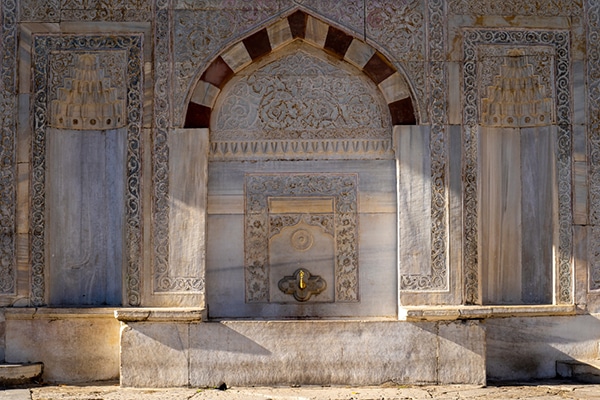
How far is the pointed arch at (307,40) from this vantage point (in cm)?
771

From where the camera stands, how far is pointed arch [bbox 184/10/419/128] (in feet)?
25.3

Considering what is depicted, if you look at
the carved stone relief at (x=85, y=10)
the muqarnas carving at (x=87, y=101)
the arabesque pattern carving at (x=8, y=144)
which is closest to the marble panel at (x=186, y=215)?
the muqarnas carving at (x=87, y=101)

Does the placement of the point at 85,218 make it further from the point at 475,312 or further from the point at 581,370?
the point at 581,370

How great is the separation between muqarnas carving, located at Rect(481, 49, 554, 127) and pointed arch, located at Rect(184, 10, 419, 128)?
697mm

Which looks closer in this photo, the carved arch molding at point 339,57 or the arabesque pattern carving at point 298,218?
the carved arch molding at point 339,57

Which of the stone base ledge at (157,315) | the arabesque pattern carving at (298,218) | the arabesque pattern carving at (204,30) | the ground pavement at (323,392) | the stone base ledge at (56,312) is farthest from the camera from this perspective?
the arabesque pattern carving at (298,218)

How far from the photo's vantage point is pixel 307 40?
7.78m

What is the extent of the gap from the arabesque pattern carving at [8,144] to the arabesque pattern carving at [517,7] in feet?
12.3

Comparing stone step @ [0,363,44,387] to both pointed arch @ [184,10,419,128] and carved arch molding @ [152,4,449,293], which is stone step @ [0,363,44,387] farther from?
pointed arch @ [184,10,419,128]

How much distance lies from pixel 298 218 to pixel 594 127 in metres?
2.65

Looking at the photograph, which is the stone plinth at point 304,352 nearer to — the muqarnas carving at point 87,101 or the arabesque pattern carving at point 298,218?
the arabesque pattern carving at point 298,218

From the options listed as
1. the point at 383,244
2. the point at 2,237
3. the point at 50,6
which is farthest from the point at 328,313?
the point at 50,6

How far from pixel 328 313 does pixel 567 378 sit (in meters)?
2.07

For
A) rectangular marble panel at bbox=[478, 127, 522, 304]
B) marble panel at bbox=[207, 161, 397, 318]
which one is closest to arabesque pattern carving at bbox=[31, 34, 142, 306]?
marble panel at bbox=[207, 161, 397, 318]
